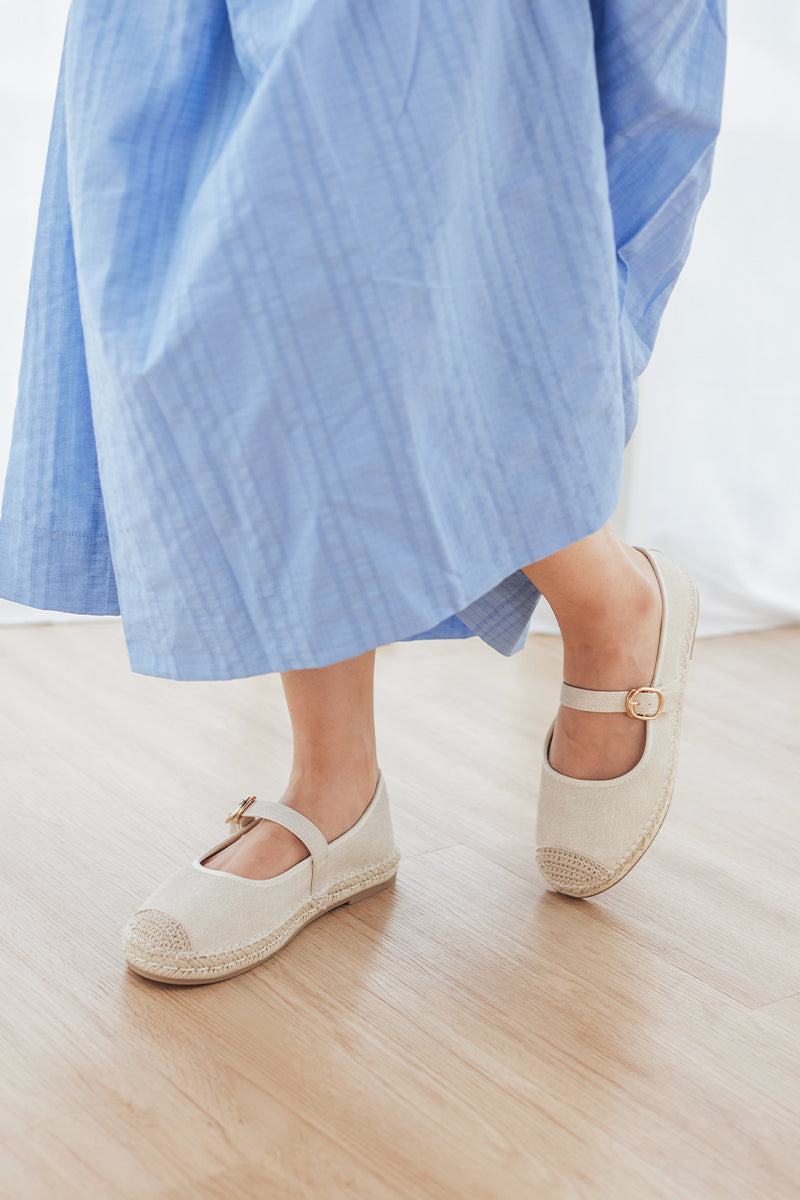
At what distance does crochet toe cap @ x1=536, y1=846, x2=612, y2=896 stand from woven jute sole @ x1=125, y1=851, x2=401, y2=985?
152 mm

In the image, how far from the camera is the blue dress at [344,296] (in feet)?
1.86

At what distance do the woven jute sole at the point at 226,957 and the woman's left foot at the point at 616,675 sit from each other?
200mm

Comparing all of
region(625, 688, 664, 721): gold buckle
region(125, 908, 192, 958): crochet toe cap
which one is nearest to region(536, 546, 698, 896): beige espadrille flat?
region(625, 688, 664, 721): gold buckle

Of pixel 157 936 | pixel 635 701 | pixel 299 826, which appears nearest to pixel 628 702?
pixel 635 701

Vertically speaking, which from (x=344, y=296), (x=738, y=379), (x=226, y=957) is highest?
(x=344, y=296)

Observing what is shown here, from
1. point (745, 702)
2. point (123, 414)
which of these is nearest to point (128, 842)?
point (123, 414)

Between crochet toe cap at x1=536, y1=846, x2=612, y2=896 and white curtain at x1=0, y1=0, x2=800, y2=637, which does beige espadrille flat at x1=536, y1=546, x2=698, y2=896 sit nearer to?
crochet toe cap at x1=536, y1=846, x2=612, y2=896

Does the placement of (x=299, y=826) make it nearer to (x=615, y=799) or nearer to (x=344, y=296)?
(x=615, y=799)

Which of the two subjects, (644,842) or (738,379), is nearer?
(644,842)

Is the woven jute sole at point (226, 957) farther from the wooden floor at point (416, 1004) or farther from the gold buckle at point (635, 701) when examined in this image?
the gold buckle at point (635, 701)

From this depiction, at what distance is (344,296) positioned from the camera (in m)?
0.57

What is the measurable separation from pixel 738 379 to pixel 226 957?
1349 millimetres

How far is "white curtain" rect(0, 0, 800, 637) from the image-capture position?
169 cm

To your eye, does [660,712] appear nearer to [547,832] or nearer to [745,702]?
[547,832]
